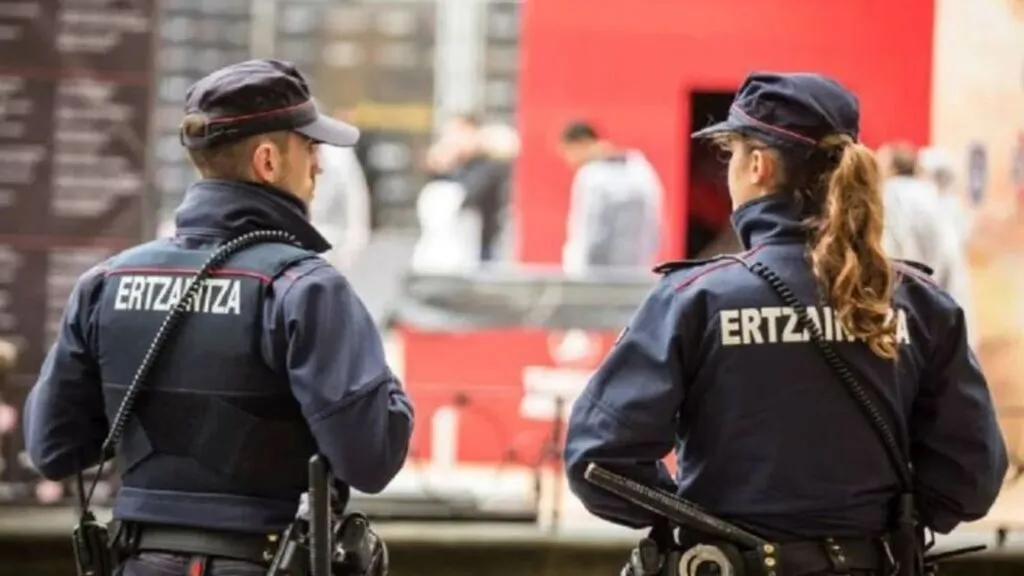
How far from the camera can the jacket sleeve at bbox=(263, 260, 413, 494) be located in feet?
8.05

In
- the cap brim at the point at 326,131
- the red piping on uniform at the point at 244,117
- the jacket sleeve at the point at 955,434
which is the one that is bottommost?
the jacket sleeve at the point at 955,434

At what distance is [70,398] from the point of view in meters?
2.70

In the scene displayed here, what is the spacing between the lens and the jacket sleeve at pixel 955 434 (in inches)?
104

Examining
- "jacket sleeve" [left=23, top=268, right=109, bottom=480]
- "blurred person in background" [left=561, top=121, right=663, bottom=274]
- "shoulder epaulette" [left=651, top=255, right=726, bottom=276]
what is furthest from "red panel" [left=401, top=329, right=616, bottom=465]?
"shoulder epaulette" [left=651, top=255, right=726, bottom=276]

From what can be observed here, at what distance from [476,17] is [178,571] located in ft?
21.2

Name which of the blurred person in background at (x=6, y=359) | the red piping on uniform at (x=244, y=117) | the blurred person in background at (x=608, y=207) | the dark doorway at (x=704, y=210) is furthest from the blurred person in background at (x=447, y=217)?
the red piping on uniform at (x=244, y=117)

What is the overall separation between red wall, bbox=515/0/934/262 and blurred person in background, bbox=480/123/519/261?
0.78ft

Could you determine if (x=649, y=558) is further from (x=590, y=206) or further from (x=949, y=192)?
(x=590, y=206)

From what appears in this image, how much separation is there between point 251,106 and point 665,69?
207 inches

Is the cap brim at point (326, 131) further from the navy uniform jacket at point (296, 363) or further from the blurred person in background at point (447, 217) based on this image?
the blurred person in background at point (447, 217)

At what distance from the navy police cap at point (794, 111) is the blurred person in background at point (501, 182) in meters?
5.46

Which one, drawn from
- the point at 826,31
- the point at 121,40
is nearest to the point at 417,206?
the point at 826,31

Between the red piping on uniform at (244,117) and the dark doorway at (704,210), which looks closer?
the red piping on uniform at (244,117)

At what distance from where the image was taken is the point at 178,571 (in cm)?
257
